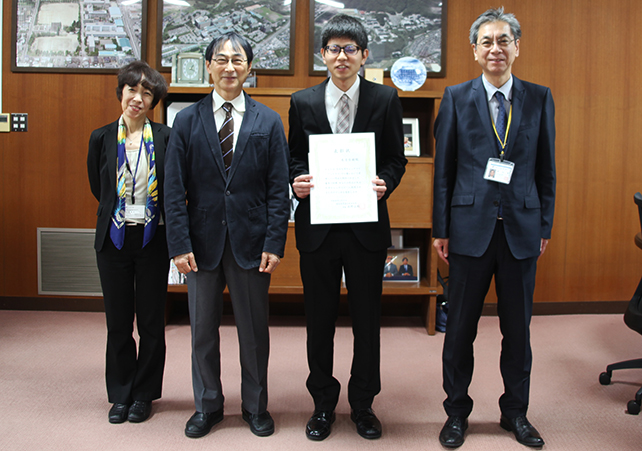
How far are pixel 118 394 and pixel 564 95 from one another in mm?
3679

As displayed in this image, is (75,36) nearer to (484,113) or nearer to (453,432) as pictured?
(484,113)

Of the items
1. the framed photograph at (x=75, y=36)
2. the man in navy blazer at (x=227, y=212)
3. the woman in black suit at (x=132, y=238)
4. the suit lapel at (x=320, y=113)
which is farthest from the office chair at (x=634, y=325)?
the framed photograph at (x=75, y=36)

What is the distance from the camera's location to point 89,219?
12.6 ft

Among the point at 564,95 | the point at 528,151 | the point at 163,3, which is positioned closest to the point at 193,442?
the point at 528,151

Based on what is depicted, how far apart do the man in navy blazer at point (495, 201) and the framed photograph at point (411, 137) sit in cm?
150

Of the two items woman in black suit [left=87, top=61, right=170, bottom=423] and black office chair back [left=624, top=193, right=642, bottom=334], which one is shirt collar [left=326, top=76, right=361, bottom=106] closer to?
woman in black suit [left=87, top=61, right=170, bottom=423]

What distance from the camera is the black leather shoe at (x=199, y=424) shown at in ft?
6.83

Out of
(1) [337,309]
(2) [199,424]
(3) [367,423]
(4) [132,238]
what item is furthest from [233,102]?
(3) [367,423]

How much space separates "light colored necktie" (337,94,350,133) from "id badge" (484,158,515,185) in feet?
1.92

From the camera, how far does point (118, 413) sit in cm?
220

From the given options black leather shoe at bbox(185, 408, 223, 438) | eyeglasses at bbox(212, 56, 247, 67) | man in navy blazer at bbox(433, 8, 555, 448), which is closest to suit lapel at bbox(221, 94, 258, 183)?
eyeglasses at bbox(212, 56, 247, 67)

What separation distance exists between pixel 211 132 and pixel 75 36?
2.49 metres

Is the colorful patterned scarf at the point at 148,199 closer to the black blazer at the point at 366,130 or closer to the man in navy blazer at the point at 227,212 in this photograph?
the man in navy blazer at the point at 227,212

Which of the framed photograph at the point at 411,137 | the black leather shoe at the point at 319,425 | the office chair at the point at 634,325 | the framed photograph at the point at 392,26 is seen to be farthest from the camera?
the framed photograph at the point at 392,26
